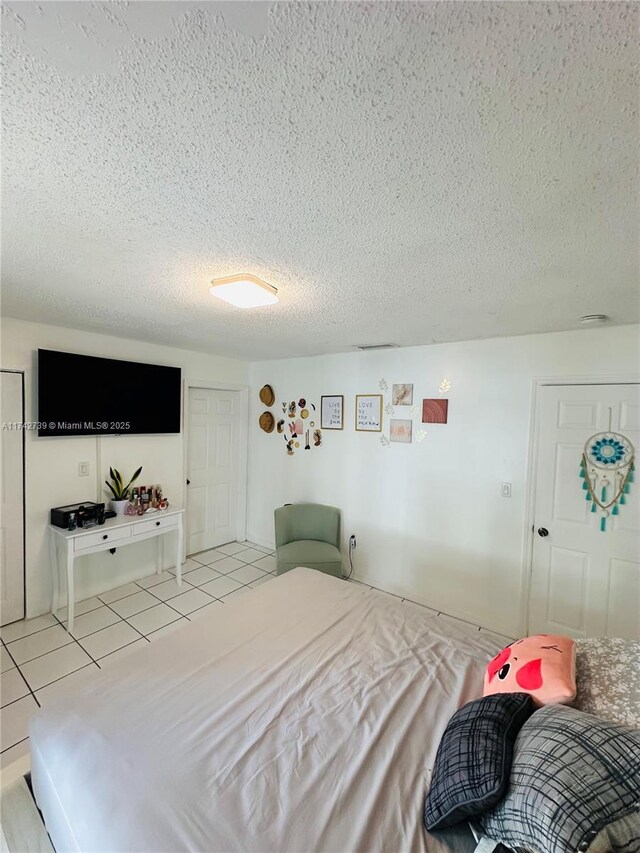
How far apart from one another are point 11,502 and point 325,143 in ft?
11.0

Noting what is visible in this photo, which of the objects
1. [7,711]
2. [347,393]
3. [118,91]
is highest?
[118,91]

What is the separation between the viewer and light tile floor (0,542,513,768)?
2.03 m

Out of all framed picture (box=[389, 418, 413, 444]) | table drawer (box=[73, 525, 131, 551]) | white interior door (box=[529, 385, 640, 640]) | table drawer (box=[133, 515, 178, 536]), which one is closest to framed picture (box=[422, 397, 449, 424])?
framed picture (box=[389, 418, 413, 444])

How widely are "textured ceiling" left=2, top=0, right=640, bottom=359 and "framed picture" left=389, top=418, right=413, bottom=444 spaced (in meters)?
1.76

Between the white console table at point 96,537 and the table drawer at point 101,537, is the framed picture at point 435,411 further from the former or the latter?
the table drawer at point 101,537

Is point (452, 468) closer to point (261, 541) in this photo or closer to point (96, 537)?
point (261, 541)

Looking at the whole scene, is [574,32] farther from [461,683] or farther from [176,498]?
[176,498]

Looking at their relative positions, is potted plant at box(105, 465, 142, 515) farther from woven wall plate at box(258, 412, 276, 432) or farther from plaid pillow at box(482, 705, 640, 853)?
plaid pillow at box(482, 705, 640, 853)

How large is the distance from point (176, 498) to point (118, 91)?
3.72m

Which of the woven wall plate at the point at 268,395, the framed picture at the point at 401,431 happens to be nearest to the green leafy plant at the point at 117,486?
the woven wall plate at the point at 268,395

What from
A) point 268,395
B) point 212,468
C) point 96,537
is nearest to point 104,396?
point 96,537

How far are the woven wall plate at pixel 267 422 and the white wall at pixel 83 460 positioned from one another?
888 mm

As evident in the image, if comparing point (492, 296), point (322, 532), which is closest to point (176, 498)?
point (322, 532)

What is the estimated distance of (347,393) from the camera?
3777mm
